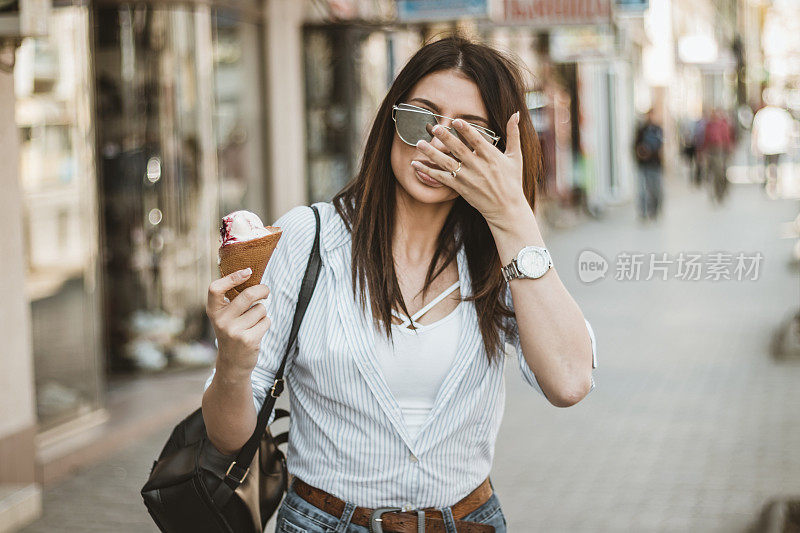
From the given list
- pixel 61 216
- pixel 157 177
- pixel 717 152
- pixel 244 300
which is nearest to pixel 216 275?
pixel 157 177

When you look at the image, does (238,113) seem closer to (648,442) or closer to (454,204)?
(648,442)

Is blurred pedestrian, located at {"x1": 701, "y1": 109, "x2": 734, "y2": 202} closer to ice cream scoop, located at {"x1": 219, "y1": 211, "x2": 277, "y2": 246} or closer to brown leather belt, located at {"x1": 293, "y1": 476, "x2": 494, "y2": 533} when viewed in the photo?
brown leather belt, located at {"x1": 293, "y1": 476, "x2": 494, "y2": 533}

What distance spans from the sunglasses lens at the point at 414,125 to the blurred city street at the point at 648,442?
3.44 meters

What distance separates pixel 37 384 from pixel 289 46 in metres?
5.29

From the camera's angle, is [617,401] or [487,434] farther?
[617,401]

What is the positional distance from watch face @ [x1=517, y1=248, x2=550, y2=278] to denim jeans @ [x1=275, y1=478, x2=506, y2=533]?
55cm

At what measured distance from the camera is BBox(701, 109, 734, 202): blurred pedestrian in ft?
79.9

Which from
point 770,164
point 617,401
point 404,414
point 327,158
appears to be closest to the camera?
point 404,414

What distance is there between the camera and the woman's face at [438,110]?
223cm

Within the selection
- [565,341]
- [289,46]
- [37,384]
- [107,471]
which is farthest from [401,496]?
Answer: [289,46]

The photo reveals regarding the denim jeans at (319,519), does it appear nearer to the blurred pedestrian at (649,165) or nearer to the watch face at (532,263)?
the watch face at (532,263)

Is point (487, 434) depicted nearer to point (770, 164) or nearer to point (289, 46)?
point (289, 46)

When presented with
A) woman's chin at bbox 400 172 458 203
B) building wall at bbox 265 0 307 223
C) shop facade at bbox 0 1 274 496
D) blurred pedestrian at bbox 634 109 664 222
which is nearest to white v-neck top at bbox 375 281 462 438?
woman's chin at bbox 400 172 458 203

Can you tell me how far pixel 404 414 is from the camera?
2240 millimetres
